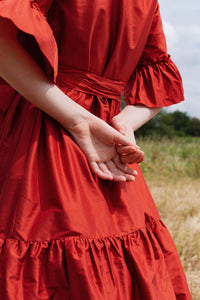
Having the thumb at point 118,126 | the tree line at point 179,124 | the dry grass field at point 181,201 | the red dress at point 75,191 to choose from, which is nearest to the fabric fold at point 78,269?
the red dress at point 75,191

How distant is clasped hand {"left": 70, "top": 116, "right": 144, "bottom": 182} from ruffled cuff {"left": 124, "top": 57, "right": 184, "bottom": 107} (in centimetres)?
24

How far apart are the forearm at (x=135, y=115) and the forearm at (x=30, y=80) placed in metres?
0.21

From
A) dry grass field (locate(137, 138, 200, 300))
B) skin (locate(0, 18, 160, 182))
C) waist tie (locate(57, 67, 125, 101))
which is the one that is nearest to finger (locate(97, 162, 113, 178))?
skin (locate(0, 18, 160, 182))

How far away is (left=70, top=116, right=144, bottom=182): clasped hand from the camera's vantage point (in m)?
0.98

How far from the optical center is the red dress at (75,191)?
89 cm

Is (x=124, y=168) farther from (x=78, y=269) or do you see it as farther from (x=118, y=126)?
(x=78, y=269)

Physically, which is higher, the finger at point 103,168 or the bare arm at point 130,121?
the bare arm at point 130,121

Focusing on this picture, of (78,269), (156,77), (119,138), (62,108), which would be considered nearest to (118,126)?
(119,138)

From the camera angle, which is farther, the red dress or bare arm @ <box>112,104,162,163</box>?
bare arm @ <box>112,104,162,163</box>

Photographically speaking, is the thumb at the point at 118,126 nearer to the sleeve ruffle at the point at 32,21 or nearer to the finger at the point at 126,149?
the finger at the point at 126,149

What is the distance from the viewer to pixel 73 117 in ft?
3.16

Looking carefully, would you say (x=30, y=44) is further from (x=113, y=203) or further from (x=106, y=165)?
(x=113, y=203)

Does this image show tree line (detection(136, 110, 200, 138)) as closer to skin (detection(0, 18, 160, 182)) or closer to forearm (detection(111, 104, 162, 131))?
forearm (detection(111, 104, 162, 131))

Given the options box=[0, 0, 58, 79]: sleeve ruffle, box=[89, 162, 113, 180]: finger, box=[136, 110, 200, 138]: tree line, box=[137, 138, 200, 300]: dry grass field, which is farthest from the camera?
box=[136, 110, 200, 138]: tree line
